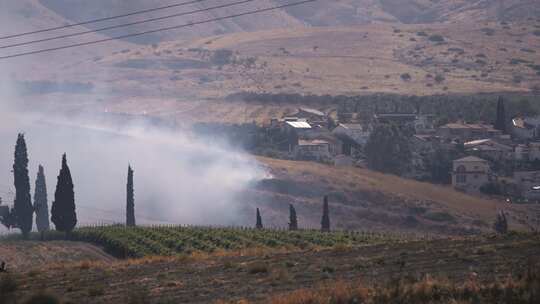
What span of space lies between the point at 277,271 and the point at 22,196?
45.2 meters

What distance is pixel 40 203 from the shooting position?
81.3 metres

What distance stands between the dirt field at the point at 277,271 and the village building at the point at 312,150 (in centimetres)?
7729

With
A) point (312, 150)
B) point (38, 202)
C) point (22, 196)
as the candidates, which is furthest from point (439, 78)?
point (22, 196)

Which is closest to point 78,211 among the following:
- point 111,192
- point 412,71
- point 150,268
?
point 111,192

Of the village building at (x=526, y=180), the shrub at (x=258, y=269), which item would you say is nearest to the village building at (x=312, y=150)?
the village building at (x=526, y=180)

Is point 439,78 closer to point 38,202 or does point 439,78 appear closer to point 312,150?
point 312,150

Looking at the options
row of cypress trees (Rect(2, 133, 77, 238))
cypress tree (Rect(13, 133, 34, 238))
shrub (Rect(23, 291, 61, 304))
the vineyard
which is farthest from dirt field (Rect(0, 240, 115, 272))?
shrub (Rect(23, 291, 61, 304))

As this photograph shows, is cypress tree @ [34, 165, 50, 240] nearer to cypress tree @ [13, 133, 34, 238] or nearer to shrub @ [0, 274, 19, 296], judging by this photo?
cypress tree @ [13, 133, 34, 238]

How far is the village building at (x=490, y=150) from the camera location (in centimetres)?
11406

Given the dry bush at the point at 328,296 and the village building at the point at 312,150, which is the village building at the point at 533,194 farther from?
the dry bush at the point at 328,296

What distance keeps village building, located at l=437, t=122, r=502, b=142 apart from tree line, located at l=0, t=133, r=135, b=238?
175 ft

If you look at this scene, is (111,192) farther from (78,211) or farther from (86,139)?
(86,139)

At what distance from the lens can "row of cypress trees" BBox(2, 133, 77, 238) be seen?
6800 cm

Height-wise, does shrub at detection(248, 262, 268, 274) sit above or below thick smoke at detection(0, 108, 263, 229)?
below
